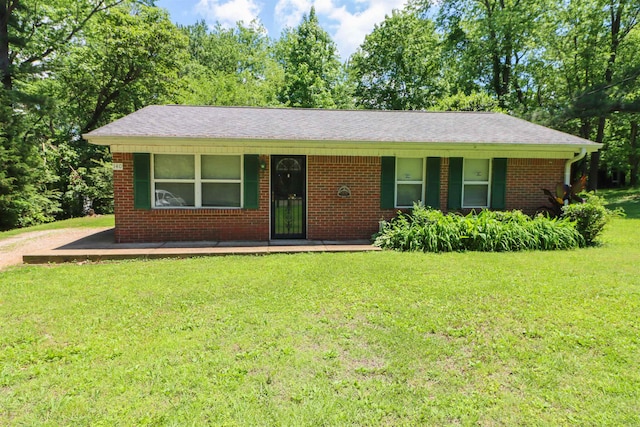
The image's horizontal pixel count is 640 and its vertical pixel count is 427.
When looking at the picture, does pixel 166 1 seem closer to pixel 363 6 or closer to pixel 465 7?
pixel 363 6

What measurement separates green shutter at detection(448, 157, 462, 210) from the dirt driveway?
9.10 meters

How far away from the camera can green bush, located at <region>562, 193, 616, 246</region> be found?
26.8ft

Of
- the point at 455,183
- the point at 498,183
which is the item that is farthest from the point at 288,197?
the point at 498,183

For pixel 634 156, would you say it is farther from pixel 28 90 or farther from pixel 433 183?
pixel 28 90

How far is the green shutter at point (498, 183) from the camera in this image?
30.9 ft

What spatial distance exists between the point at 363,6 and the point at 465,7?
6948 millimetres

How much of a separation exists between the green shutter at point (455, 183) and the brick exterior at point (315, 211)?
12 centimetres

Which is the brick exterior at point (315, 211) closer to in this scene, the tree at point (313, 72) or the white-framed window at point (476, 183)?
the white-framed window at point (476, 183)

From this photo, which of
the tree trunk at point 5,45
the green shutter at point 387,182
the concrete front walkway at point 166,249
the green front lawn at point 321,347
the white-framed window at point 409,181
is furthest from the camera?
the tree trunk at point 5,45

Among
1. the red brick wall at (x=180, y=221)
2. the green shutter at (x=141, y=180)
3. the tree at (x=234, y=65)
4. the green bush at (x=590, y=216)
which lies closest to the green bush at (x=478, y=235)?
the green bush at (x=590, y=216)

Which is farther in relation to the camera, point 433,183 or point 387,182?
point 433,183

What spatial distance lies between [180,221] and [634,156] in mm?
33634

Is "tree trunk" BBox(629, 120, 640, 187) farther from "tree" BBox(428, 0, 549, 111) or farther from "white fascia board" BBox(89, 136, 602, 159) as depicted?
"white fascia board" BBox(89, 136, 602, 159)

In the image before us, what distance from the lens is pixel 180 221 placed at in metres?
8.52
